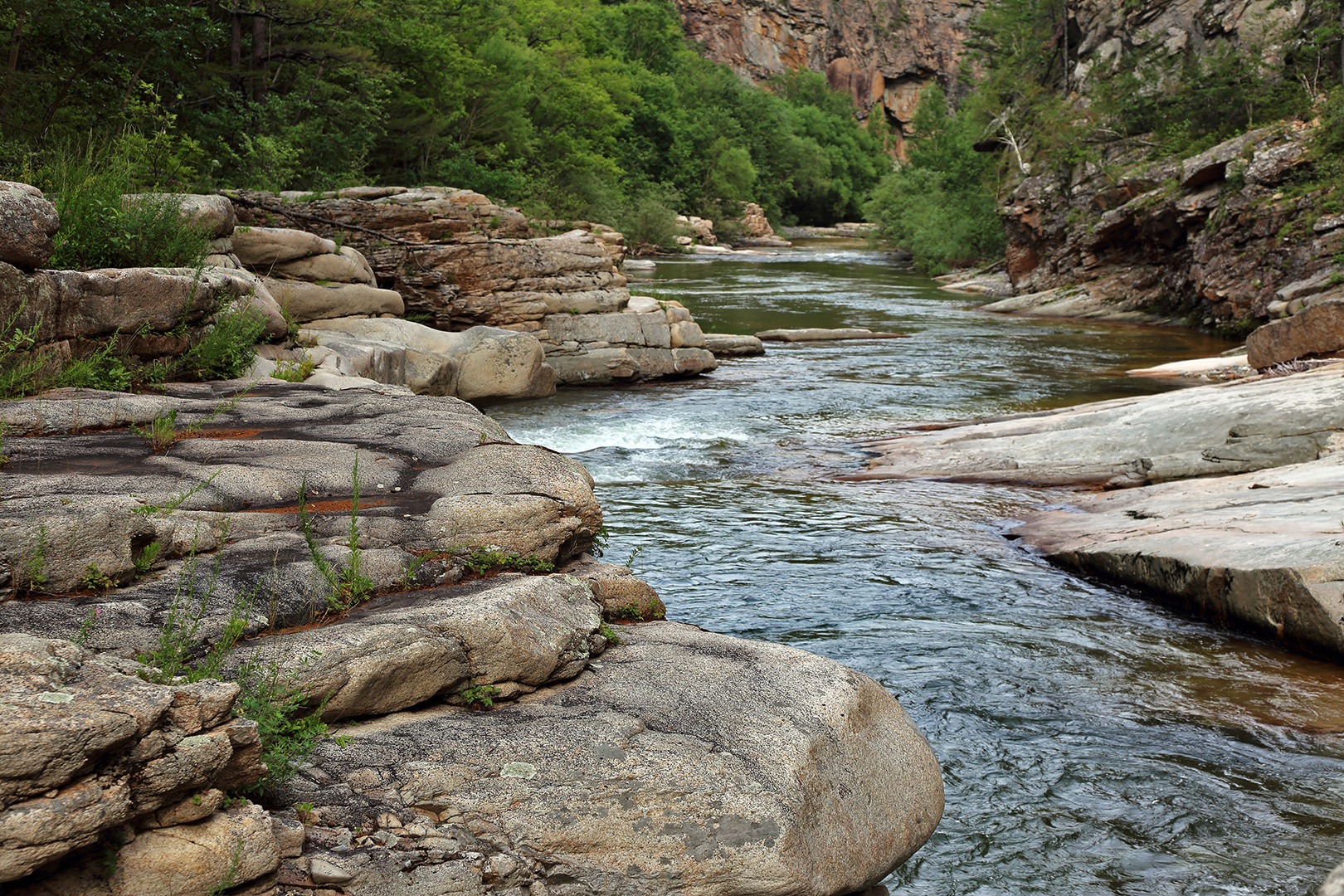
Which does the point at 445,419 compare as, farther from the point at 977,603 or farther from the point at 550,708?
the point at 977,603

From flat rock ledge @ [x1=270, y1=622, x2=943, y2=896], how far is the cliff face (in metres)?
107

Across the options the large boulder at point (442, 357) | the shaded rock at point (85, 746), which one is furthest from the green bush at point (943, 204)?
the shaded rock at point (85, 746)

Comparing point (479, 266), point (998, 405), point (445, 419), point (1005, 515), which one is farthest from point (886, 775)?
point (479, 266)

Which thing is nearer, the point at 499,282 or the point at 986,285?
the point at 499,282

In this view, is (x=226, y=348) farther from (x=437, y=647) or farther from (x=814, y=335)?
(x=814, y=335)

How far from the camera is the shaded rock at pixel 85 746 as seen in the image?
2.21 metres

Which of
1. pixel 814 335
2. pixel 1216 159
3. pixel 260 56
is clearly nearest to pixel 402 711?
pixel 814 335

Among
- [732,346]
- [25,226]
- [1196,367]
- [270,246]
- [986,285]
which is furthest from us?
[986,285]

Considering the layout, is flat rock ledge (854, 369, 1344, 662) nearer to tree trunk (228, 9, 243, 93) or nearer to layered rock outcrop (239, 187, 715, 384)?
layered rock outcrop (239, 187, 715, 384)

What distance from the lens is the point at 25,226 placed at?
682 centimetres

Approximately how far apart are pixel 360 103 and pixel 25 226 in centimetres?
2024

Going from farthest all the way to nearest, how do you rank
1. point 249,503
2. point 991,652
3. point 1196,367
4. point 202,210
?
1. point 1196,367
2. point 202,210
3. point 991,652
4. point 249,503

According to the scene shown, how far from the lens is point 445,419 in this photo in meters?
6.80

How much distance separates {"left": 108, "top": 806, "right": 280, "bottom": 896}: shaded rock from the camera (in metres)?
2.44
